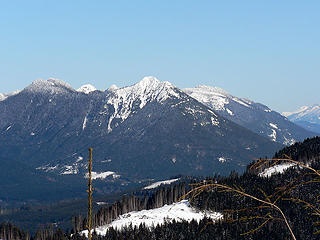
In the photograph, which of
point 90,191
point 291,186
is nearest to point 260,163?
point 291,186

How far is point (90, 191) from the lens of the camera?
1752 cm

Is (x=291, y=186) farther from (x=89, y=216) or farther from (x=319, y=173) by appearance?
(x=89, y=216)

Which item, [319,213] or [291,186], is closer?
[291,186]

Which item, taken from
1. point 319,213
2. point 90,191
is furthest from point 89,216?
point 319,213

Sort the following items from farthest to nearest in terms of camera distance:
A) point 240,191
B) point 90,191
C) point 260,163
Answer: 1. point 90,191
2. point 260,163
3. point 240,191

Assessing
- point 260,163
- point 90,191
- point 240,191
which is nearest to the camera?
point 240,191

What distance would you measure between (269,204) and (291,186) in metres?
0.81

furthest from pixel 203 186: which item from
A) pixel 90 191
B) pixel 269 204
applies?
pixel 90 191

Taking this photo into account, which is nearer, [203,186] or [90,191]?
[203,186]

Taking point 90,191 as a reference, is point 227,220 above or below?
below

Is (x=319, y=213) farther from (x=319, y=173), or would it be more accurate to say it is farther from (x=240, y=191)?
(x=240, y=191)

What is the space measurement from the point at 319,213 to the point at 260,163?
2.34m

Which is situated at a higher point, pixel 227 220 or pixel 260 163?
pixel 260 163

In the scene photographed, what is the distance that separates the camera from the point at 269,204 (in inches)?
538
